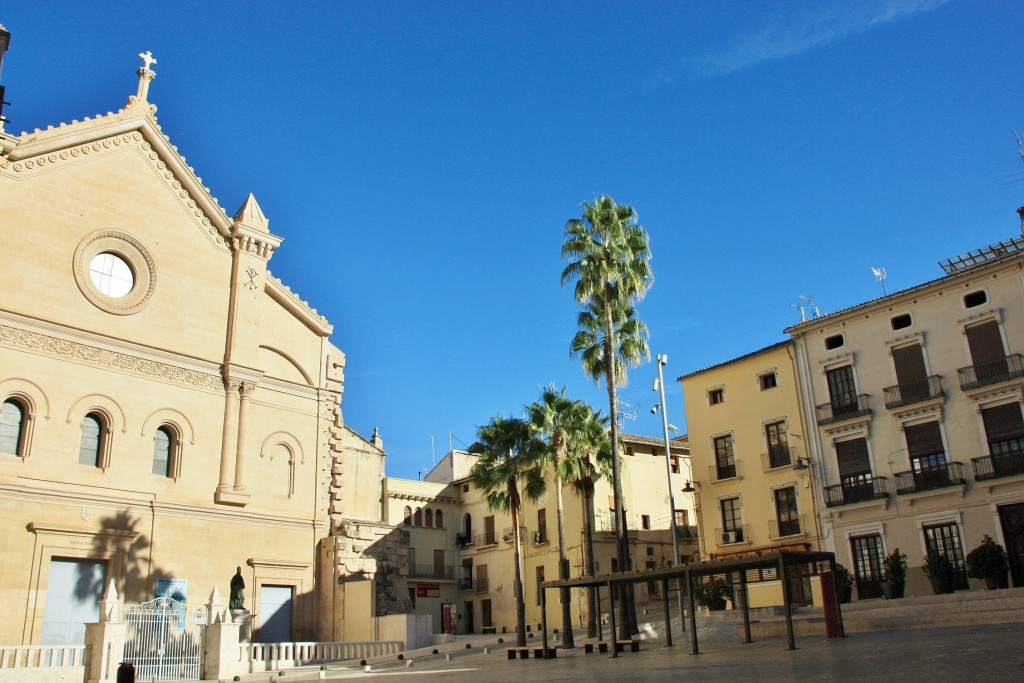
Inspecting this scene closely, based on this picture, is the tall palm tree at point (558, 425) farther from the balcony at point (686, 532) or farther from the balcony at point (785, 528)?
the balcony at point (686, 532)

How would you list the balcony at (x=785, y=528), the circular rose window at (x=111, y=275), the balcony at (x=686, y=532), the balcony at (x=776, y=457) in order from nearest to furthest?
the circular rose window at (x=111, y=275), the balcony at (x=785, y=528), the balcony at (x=776, y=457), the balcony at (x=686, y=532)

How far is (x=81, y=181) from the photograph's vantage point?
27109mm

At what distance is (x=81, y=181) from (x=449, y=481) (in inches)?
1367

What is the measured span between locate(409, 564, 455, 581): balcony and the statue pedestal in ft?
72.6

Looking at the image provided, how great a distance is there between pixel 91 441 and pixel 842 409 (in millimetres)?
26009

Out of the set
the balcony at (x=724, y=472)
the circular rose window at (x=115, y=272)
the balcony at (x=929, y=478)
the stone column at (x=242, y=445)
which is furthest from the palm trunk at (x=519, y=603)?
the circular rose window at (x=115, y=272)

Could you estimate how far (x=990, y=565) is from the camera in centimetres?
2564

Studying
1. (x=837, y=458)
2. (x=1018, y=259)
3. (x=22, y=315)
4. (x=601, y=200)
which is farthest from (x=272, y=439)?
(x=1018, y=259)

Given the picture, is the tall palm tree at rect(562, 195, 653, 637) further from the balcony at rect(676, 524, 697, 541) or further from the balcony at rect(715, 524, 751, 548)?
the balcony at rect(676, 524, 697, 541)

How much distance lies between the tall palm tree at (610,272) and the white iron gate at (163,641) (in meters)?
14.0

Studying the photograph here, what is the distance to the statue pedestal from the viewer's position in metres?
25.9

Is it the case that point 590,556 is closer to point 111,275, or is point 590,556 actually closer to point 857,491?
point 857,491

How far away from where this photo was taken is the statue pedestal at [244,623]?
25891 mm

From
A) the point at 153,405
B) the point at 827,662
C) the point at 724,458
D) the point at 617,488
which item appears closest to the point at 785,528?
the point at 724,458
